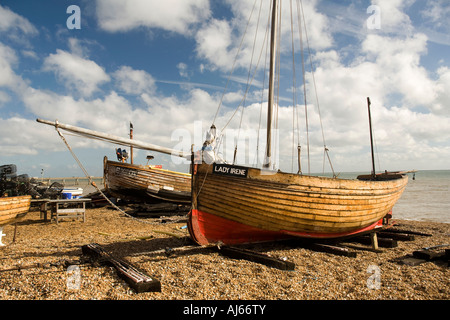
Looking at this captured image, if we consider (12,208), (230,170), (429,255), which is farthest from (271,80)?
(12,208)

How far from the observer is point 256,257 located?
21.0 feet

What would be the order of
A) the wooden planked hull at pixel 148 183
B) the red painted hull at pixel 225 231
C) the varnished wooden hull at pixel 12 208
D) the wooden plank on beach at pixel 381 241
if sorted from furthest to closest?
the wooden planked hull at pixel 148 183
the wooden plank on beach at pixel 381 241
the varnished wooden hull at pixel 12 208
the red painted hull at pixel 225 231

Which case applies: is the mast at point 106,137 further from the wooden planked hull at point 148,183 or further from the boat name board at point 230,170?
the wooden planked hull at point 148,183

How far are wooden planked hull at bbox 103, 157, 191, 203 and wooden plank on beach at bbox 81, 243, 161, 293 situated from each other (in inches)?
389

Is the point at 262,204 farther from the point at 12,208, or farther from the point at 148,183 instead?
the point at 148,183

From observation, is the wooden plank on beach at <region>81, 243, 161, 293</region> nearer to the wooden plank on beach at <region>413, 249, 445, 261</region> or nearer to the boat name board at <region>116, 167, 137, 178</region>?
the wooden plank on beach at <region>413, 249, 445, 261</region>

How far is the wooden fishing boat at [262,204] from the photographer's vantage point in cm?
732

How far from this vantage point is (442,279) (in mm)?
5438

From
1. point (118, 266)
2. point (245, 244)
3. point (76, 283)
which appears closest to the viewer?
point (76, 283)

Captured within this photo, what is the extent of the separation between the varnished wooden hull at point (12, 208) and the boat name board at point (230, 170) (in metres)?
6.64

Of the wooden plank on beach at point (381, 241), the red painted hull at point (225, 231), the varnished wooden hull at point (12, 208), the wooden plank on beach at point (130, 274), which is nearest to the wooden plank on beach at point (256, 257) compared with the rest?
the red painted hull at point (225, 231)

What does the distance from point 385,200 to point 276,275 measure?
659 centimetres
